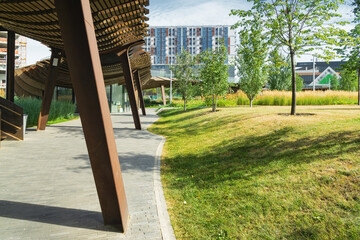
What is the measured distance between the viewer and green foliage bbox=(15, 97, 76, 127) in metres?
15.6

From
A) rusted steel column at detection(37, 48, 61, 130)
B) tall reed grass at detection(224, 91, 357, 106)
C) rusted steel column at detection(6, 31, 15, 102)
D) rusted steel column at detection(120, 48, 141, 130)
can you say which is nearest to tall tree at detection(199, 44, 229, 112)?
rusted steel column at detection(120, 48, 141, 130)

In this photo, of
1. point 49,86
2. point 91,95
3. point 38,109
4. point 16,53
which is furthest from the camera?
point 16,53

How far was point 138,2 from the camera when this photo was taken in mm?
8648

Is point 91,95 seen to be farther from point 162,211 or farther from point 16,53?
point 16,53

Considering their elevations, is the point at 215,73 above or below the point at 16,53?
below

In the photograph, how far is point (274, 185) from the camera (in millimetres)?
4895

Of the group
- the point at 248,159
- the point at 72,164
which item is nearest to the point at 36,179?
the point at 72,164

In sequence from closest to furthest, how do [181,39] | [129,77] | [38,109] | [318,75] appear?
[129,77] → [38,109] → [318,75] → [181,39]

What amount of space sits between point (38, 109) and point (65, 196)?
1348 centimetres

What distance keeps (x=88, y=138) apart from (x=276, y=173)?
3.72 meters

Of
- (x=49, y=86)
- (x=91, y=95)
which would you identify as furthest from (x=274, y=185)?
(x=49, y=86)

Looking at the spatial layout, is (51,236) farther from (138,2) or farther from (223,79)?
(223,79)

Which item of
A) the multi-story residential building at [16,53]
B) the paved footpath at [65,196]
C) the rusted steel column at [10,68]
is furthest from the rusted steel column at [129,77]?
the multi-story residential building at [16,53]

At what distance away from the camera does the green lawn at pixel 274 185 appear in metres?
3.82
